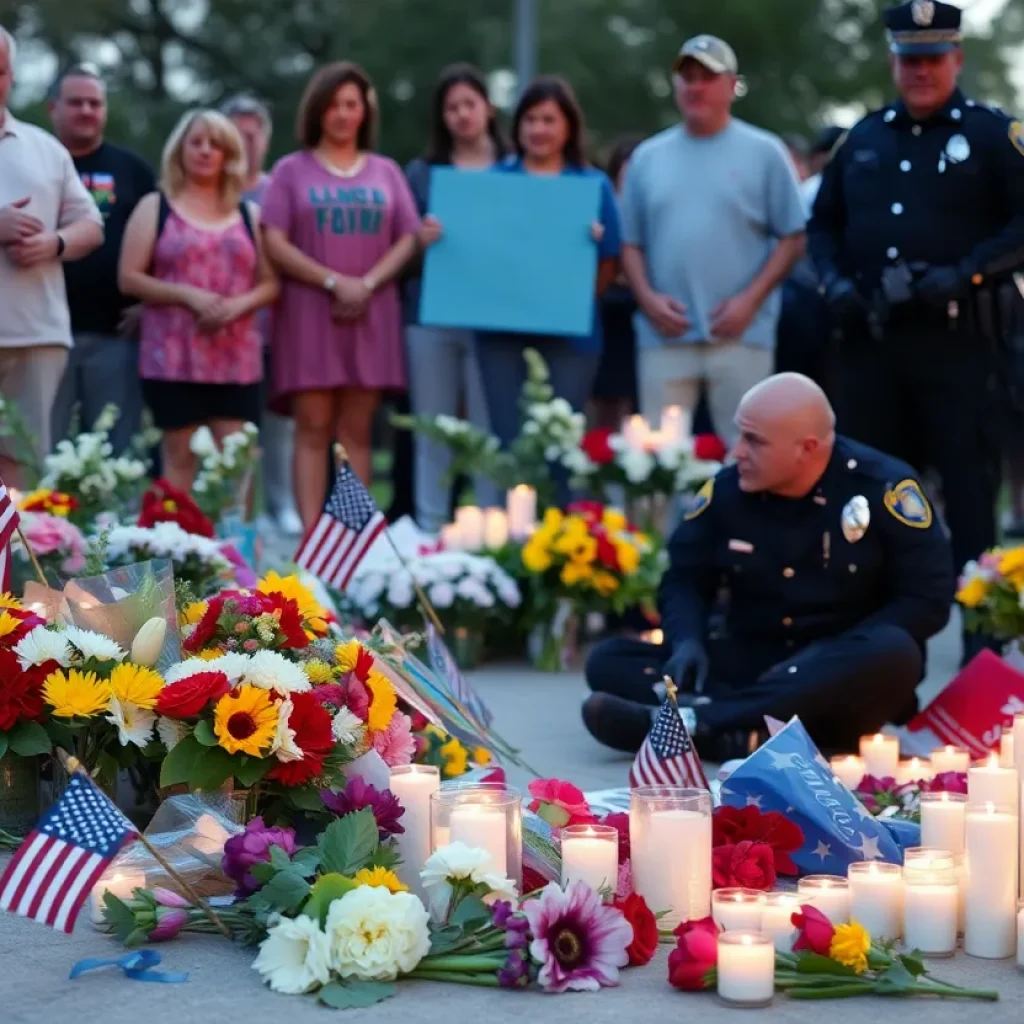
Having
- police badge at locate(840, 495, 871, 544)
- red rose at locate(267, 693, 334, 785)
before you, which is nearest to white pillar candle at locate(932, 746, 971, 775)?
police badge at locate(840, 495, 871, 544)

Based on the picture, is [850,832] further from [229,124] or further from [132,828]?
[229,124]

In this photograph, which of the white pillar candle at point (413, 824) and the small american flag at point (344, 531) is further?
the small american flag at point (344, 531)

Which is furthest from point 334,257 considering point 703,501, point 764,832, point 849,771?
point 764,832

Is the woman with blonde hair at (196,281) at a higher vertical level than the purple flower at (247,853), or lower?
higher

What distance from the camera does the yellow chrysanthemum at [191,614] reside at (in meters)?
5.16

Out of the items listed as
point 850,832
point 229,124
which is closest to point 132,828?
point 850,832

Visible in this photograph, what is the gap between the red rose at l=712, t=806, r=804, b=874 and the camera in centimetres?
475

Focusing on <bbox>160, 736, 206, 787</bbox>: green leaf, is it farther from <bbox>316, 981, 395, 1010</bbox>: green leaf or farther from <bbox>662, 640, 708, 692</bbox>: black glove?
<bbox>662, 640, 708, 692</bbox>: black glove

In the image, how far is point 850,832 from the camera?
4828mm

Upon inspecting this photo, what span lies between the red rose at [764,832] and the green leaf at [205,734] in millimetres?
1158

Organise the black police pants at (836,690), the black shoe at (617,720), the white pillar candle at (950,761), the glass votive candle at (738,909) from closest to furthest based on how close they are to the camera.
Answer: the glass votive candle at (738,909), the white pillar candle at (950,761), the black police pants at (836,690), the black shoe at (617,720)

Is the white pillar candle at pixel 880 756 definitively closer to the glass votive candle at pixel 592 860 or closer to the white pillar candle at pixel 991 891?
the white pillar candle at pixel 991 891

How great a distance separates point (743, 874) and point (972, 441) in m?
4.05

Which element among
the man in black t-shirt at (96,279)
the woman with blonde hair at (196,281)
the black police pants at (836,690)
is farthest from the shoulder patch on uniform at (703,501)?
the man in black t-shirt at (96,279)
